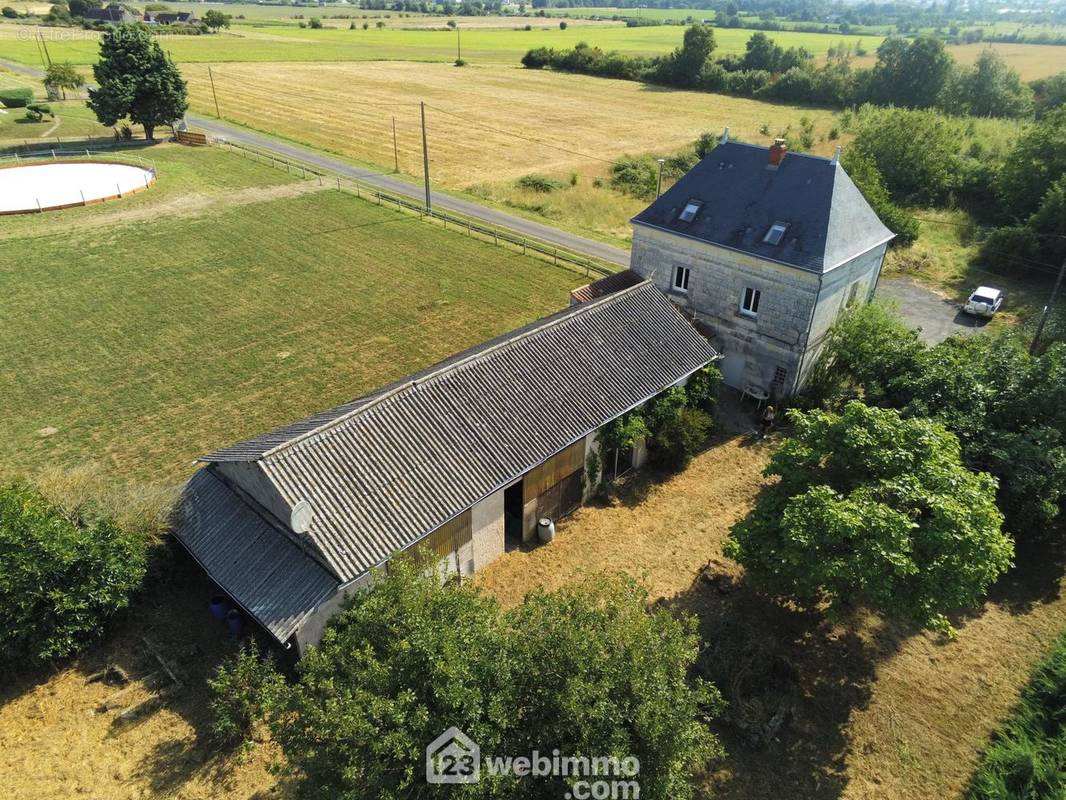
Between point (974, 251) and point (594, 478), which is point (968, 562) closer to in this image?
point (594, 478)

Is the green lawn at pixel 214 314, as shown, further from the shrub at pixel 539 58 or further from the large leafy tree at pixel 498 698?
the shrub at pixel 539 58

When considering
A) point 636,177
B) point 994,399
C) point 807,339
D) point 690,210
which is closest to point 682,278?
point 690,210

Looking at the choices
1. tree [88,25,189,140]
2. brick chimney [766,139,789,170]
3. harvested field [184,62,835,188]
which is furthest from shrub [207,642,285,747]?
tree [88,25,189,140]

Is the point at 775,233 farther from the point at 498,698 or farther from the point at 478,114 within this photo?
the point at 478,114

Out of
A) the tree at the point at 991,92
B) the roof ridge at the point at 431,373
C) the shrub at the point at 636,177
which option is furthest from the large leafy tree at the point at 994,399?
the tree at the point at 991,92

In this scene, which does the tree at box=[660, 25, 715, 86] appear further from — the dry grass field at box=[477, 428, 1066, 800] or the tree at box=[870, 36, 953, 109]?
the dry grass field at box=[477, 428, 1066, 800]

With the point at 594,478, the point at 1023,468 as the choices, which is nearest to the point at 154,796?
the point at 594,478
